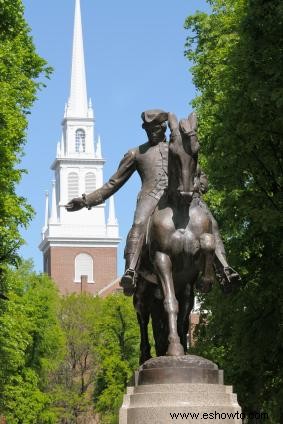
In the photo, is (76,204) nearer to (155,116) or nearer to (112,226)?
(155,116)

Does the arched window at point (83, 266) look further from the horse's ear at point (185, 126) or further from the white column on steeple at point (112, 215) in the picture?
the horse's ear at point (185, 126)

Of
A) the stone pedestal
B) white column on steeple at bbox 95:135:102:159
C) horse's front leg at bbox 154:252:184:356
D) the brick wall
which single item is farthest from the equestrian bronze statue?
white column on steeple at bbox 95:135:102:159

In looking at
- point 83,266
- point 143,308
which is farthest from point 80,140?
point 143,308

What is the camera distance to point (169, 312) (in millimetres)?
12523

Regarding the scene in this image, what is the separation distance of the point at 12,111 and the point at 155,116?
1311 cm

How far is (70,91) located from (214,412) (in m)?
112

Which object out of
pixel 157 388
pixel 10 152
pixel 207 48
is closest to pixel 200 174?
pixel 157 388

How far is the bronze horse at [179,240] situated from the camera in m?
12.5

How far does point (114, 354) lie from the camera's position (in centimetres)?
6369

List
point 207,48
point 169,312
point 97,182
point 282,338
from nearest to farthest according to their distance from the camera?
1. point 169,312
2. point 282,338
3. point 207,48
4. point 97,182

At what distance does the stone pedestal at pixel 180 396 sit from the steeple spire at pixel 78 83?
109115mm

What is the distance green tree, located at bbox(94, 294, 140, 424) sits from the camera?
6116 cm

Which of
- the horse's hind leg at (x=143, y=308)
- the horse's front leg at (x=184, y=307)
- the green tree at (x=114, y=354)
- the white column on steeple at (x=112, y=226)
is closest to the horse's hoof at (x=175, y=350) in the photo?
the horse's front leg at (x=184, y=307)

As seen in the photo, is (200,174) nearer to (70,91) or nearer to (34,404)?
(34,404)
